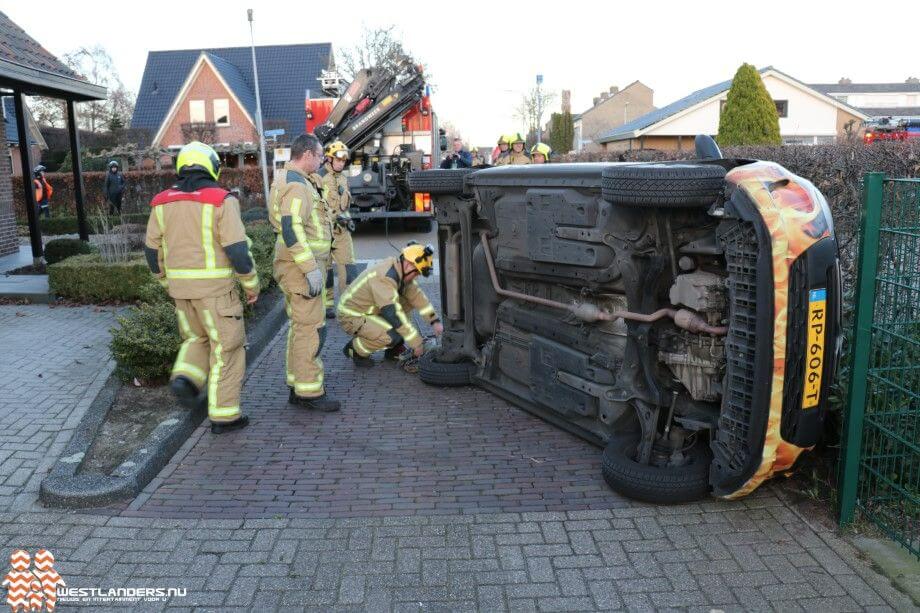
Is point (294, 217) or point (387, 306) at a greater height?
point (294, 217)

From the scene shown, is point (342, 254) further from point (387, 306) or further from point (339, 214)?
point (387, 306)

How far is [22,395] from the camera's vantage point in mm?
5848

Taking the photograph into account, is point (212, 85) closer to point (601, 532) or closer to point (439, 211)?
point (439, 211)

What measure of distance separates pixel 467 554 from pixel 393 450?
1.50 m

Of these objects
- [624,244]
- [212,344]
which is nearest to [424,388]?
[212,344]

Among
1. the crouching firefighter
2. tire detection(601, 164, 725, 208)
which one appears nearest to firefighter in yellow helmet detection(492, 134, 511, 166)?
the crouching firefighter

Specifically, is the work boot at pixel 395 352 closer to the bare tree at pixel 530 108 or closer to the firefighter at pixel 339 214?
the firefighter at pixel 339 214

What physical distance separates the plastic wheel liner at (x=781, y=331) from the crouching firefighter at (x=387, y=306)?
3292mm

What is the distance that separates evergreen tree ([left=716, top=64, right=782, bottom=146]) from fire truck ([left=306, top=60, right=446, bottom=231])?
10.4m

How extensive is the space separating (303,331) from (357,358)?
1.36 meters

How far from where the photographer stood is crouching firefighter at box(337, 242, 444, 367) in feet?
22.2

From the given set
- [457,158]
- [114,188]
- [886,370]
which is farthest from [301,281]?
[114,188]

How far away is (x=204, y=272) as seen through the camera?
520cm

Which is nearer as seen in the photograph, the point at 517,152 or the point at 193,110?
the point at 517,152
